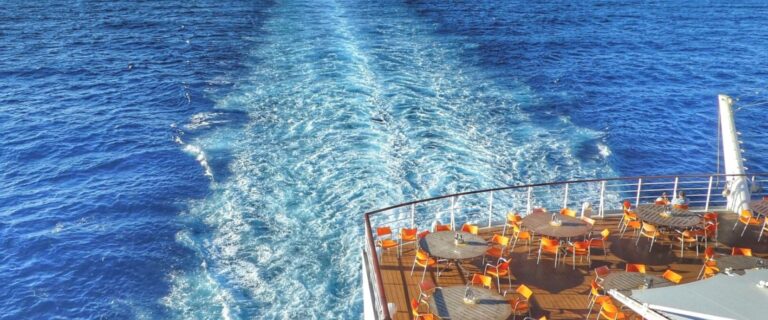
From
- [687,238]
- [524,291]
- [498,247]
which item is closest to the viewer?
[524,291]

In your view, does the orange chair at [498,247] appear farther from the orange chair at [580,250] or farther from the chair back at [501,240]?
the orange chair at [580,250]

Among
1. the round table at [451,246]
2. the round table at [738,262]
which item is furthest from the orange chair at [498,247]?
the round table at [738,262]

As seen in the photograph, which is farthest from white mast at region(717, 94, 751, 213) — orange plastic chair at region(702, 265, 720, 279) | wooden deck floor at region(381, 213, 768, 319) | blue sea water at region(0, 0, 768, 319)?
blue sea water at region(0, 0, 768, 319)

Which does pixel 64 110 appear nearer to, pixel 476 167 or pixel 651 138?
pixel 476 167

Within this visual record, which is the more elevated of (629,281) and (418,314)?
(629,281)

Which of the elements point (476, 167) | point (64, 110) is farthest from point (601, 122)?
point (64, 110)

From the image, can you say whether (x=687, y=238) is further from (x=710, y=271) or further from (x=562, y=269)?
(x=562, y=269)

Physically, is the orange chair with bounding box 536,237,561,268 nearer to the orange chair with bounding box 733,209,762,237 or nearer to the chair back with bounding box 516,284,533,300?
the chair back with bounding box 516,284,533,300

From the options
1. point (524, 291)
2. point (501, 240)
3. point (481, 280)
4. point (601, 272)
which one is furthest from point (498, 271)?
point (601, 272)
